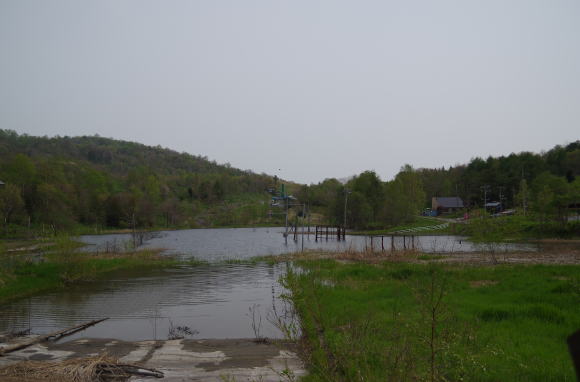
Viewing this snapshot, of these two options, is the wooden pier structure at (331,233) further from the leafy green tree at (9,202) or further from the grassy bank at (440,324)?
the leafy green tree at (9,202)

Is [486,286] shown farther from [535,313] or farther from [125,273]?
[125,273]

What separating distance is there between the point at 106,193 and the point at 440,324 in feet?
336

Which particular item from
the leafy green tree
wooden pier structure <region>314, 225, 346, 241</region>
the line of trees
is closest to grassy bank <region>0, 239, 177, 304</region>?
wooden pier structure <region>314, 225, 346, 241</region>

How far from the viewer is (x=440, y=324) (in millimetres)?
9320

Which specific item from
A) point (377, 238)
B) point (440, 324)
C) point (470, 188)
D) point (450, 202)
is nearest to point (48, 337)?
point (440, 324)

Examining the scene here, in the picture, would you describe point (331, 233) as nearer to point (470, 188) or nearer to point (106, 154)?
point (470, 188)

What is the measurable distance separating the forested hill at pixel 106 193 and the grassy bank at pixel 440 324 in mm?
33981

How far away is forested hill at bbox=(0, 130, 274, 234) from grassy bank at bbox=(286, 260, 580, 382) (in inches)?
1338

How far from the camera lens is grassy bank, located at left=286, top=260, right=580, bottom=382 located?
16.4 feet

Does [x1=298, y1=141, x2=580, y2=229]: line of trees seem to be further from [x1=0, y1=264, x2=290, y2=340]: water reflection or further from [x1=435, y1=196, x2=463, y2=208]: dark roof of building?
[x1=0, y1=264, x2=290, y2=340]: water reflection

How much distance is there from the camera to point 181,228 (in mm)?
97562

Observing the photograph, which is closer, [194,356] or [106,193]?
[194,356]

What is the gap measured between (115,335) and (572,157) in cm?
8735

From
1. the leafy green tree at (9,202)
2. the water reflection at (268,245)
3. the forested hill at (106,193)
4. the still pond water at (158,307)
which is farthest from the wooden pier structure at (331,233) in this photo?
the leafy green tree at (9,202)
